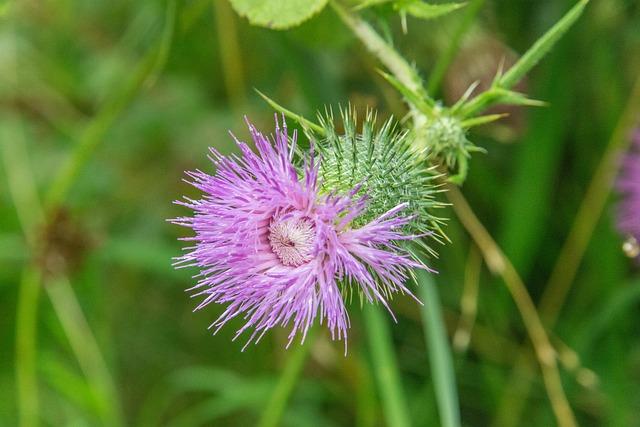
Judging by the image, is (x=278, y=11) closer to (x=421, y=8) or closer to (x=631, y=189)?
(x=421, y=8)

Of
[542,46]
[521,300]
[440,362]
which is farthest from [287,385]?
[542,46]

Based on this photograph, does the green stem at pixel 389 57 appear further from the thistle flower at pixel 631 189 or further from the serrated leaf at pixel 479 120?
the thistle flower at pixel 631 189

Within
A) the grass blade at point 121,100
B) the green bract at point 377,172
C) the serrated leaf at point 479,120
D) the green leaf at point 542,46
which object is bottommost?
the green bract at point 377,172

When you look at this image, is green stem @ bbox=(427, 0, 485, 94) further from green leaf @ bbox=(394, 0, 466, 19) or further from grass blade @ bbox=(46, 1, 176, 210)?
grass blade @ bbox=(46, 1, 176, 210)

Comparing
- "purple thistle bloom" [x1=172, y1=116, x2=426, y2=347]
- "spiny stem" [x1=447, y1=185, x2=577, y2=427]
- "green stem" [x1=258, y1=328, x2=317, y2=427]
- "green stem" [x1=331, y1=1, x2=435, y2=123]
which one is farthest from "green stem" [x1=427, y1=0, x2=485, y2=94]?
"green stem" [x1=258, y1=328, x2=317, y2=427]

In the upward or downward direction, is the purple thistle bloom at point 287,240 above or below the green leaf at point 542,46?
below

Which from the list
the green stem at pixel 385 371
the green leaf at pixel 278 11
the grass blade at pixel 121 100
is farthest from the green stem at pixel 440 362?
the grass blade at pixel 121 100
